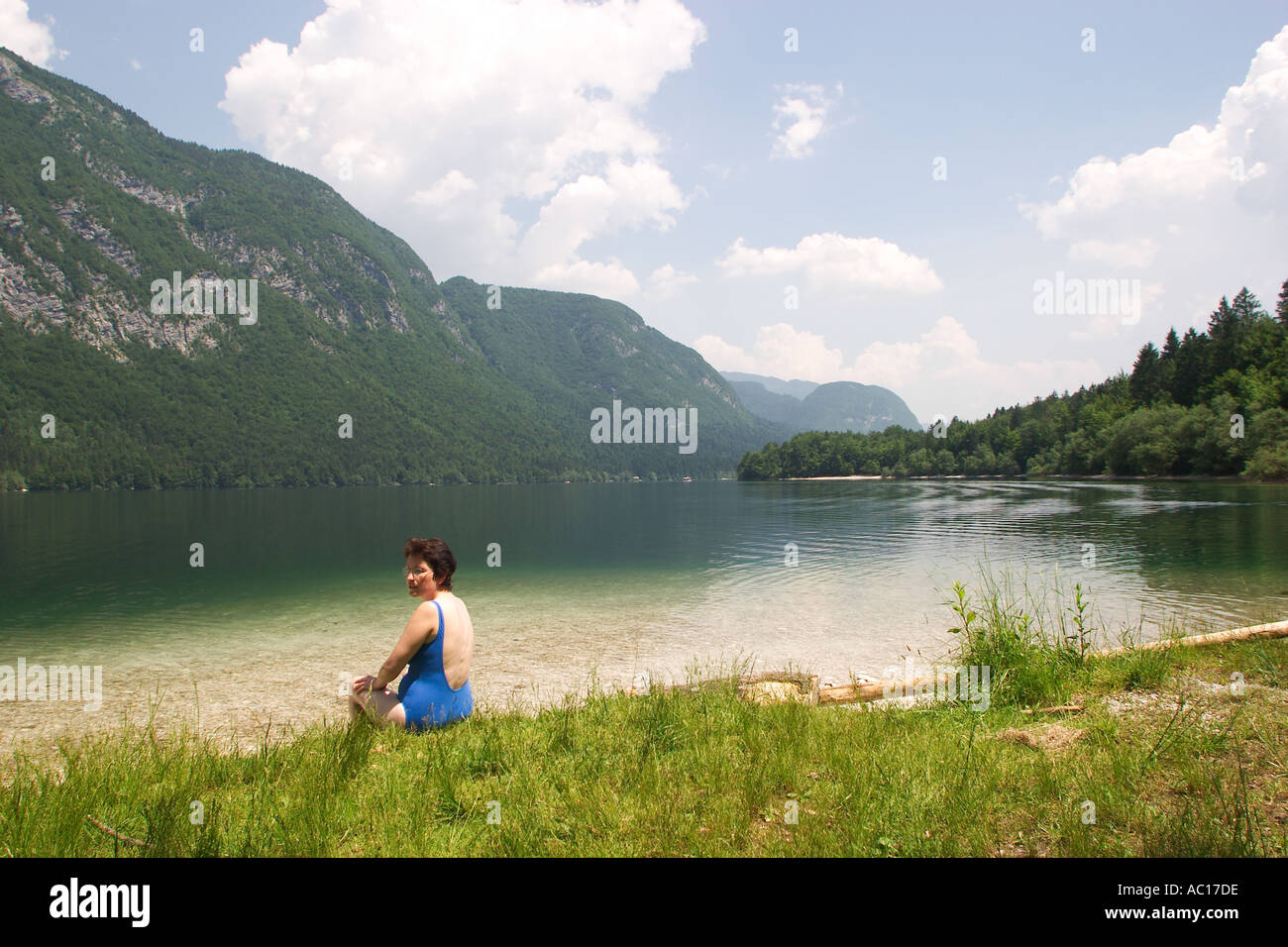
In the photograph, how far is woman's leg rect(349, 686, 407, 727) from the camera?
22.3 feet

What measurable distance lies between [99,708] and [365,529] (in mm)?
43680

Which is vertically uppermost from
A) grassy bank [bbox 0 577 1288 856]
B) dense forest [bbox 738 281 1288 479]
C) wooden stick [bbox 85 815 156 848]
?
dense forest [bbox 738 281 1288 479]

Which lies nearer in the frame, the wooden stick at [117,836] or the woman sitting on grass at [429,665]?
the wooden stick at [117,836]

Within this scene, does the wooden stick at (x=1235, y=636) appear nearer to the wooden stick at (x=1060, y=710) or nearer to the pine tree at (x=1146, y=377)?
the wooden stick at (x=1060, y=710)

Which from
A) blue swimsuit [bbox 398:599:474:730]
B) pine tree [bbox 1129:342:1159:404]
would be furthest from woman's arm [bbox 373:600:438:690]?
pine tree [bbox 1129:342:1159:404]

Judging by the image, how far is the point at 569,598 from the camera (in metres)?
23.3

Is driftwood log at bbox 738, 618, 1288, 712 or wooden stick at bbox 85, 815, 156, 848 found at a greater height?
wooden stick at bbox 85, 815, 156, 848

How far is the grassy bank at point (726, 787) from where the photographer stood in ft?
13.1

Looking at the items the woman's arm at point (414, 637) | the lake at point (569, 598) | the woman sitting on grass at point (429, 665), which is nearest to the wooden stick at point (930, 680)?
the lake at point (569, 598)

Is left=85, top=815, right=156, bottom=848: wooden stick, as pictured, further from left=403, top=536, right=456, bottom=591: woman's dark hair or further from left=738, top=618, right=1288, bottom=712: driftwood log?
left=738, top=618, right=1288, bottom=712: driftwood log

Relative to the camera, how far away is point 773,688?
28.5ft

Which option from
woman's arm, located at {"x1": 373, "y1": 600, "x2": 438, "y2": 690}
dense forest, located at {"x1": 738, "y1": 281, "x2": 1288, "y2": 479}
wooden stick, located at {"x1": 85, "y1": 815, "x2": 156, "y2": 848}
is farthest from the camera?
dense forest, located at {"x1": 738, "y1": 281, "x2": 1288, "y2": 479}
